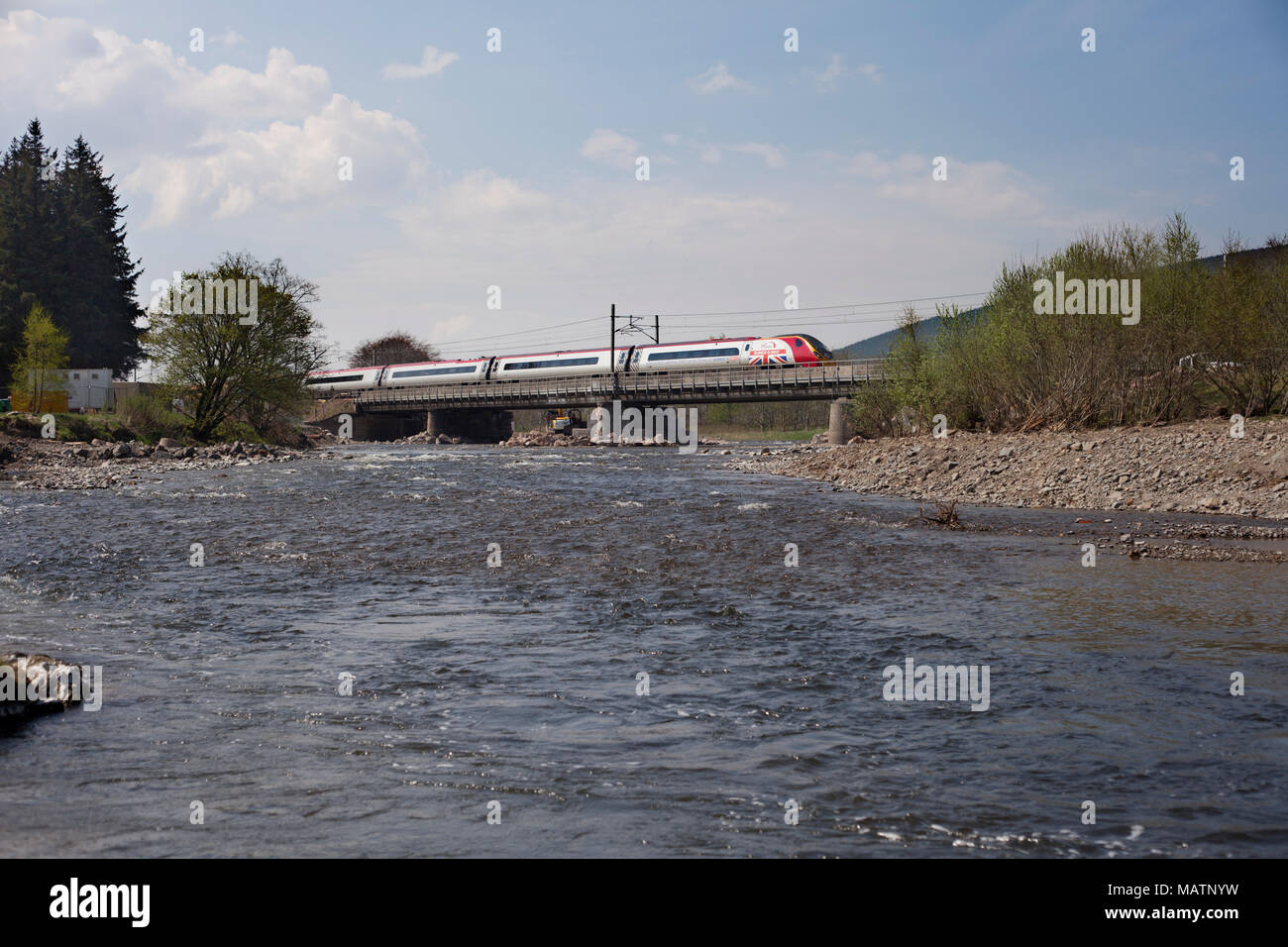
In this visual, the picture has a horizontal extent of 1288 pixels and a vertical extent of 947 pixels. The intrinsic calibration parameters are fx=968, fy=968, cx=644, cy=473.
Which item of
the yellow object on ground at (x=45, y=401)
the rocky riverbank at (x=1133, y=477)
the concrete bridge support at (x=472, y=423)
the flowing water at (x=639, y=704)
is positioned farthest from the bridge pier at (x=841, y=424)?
the yellow object on ground at (x=45, y=401)

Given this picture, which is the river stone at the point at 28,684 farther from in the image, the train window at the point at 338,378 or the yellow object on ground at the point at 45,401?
the train window at the point at 338,378

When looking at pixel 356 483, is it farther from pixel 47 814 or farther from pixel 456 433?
pixel 456 433

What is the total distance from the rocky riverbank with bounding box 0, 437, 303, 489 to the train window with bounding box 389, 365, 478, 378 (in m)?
43.5

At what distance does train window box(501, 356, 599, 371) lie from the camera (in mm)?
84125

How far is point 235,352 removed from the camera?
51406mm

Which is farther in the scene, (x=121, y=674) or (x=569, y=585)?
(x=569, y=585)

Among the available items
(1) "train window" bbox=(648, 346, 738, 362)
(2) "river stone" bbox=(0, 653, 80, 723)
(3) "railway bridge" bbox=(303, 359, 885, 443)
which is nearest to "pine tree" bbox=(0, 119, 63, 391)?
(3) "railway bridge" bbox=(303, 359, 885, 443)

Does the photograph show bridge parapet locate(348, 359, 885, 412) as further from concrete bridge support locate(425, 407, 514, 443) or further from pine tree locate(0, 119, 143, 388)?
pine tree locate(0, 119, 143, 388)

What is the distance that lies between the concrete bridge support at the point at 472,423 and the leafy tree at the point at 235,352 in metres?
37.6
